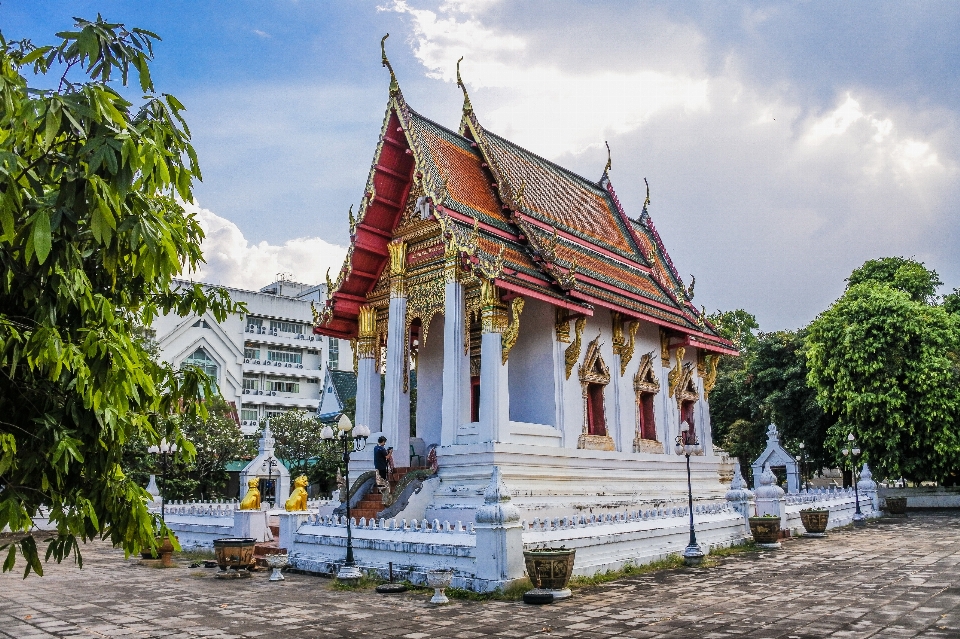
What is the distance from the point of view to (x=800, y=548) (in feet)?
46.2

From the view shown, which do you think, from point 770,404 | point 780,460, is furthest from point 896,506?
point 770,404

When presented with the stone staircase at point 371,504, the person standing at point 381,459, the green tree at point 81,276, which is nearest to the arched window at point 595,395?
the stone staircase at point 371,504

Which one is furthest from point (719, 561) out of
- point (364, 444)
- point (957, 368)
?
point (957, 368)

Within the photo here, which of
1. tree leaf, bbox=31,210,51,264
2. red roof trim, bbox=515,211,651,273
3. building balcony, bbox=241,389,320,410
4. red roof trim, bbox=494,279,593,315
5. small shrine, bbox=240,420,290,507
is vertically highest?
red roof trim, bbox=515,211,651,273

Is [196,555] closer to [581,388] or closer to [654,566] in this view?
[581,388]

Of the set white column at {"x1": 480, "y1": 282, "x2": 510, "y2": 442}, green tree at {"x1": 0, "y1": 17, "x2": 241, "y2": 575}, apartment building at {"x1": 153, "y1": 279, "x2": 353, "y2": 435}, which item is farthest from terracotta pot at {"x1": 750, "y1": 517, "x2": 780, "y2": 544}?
apartment building at {"x1": 153, "y1": 279, "x2": 353, "y2": 435}

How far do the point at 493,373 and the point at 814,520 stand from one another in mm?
8434

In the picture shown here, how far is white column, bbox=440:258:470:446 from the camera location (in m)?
13.4

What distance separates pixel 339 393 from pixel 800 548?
25.3 metres

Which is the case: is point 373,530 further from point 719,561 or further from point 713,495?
point 713,495

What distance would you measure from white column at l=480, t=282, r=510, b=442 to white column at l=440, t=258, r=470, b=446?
1.48 ft

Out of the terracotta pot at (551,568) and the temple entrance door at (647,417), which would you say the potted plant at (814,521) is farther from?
the terracotta pot at (551,568)

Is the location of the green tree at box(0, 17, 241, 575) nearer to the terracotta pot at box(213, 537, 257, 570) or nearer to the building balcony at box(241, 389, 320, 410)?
the terracotta pot at box(213, 537, 257, 570)

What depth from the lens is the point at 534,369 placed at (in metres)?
14.8
